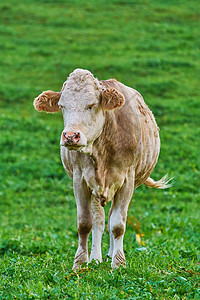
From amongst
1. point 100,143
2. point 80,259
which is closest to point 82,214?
point 80,259

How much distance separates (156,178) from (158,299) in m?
8.58

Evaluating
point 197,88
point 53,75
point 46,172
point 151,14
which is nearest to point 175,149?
point 46,172

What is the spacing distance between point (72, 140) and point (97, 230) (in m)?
1.89

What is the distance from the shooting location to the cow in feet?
15.4

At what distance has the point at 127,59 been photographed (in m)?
21.7

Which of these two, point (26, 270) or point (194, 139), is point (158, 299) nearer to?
point (26, 270)

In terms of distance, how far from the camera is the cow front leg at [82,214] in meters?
5.38

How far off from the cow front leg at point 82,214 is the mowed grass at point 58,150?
7.9 inches

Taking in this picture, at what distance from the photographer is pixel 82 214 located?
5.46m

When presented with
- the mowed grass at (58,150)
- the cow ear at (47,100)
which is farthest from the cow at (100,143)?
the mowed grass at (58,150)

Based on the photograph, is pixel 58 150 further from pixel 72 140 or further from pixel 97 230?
pixel 72 140

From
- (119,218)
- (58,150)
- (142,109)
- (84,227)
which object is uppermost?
(142,109)

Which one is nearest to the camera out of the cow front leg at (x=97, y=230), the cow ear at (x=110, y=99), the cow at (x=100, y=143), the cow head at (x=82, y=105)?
the cow head at (x=82, y=105)

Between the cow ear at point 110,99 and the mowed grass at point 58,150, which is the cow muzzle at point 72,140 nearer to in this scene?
the cow ear at point 110,99
